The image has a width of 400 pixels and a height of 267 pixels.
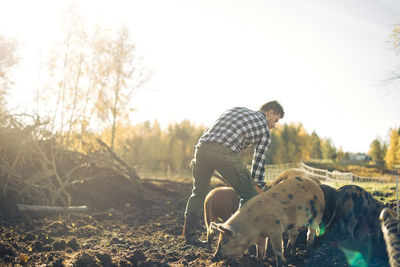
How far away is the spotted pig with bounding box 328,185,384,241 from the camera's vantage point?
4.30 m

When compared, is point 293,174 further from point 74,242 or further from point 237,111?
point 74,242

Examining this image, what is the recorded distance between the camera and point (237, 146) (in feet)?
13.8

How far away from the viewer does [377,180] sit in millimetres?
9477

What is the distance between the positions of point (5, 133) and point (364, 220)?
27.2ft

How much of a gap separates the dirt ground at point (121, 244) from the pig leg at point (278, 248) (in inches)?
11.1

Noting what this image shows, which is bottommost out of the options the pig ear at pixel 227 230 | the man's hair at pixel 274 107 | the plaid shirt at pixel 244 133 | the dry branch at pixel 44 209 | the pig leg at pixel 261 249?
the dry branch at pixel 44 209

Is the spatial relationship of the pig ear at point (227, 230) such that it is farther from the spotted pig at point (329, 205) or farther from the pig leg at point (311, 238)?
the spotted pig at point (329, 205)

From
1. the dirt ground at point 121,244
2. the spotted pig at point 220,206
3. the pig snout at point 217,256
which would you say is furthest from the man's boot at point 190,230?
the pig snout at point 217,256

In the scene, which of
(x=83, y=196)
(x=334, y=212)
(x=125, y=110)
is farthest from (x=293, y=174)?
(x=125, y=110)

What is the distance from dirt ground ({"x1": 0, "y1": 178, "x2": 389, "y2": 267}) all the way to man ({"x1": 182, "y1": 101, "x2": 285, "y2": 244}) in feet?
3.21

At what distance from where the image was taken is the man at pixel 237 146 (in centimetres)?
404

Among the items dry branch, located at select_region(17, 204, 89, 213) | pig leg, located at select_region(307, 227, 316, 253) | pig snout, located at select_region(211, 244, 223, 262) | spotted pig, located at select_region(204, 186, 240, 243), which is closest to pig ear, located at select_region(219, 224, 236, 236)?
pig snout, located at select_region(211, 244, 223, 262)

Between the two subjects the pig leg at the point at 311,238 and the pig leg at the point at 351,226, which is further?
the pig leg at the point at 351,226

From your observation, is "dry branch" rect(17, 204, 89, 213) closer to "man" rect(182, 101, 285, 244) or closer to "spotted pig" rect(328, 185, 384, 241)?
"man" rect(182, 101, 285, 244)
